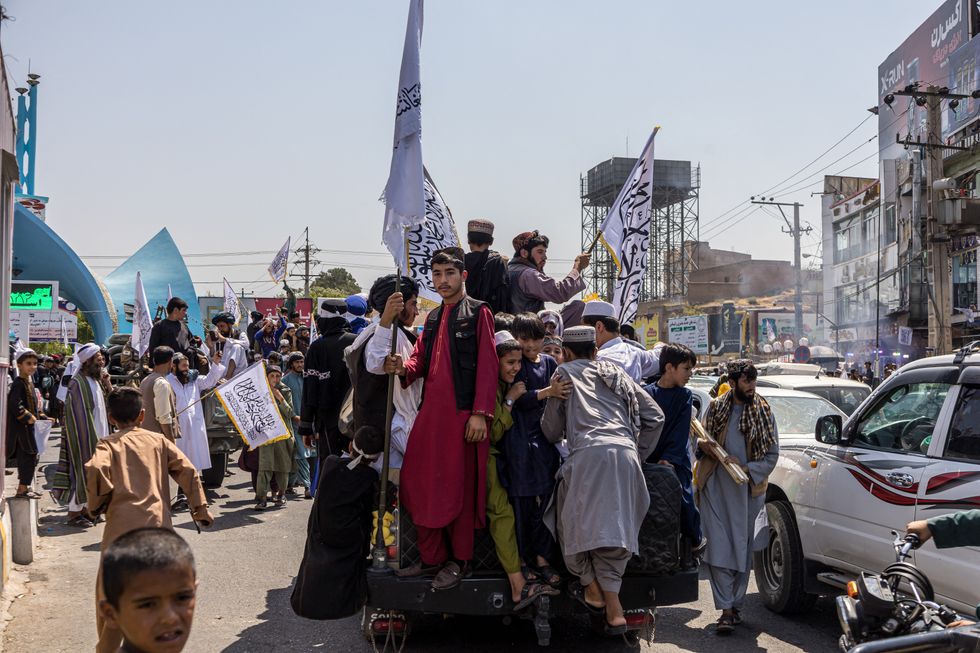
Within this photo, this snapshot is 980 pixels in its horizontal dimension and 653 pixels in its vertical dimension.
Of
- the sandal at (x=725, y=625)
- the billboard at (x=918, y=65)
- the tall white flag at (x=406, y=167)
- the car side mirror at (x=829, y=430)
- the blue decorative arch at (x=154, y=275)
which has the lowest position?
the sandal at (x=725, y=625)

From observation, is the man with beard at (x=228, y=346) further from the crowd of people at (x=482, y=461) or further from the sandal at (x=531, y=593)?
the sandal at (x=531, y=593)

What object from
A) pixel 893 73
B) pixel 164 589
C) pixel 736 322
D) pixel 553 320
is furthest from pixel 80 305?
pixel 164 589

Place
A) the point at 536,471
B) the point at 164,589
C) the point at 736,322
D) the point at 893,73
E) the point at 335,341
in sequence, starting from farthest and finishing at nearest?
the point at 736,322, the point at 893,73, the point at 335,341, the point at 536,471, the point at 164,589

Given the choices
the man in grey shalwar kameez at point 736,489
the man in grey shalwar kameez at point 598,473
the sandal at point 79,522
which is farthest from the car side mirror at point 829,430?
the sandal at point 79,522

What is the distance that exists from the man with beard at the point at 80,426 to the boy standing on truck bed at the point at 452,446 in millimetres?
5738

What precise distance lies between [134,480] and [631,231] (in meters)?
5.66

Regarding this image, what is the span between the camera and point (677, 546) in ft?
18.0

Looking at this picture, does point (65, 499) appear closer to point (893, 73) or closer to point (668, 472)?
point (668, 472)

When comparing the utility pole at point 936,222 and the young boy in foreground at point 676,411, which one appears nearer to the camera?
the young boy in foreground at point 676,411

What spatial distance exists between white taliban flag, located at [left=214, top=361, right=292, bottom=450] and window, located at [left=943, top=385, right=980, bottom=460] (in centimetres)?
759

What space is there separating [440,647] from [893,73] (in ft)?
153

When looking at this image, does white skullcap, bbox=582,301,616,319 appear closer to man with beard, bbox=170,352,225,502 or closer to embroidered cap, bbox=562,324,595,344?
embroidered cap, bbox=562,324,595,344

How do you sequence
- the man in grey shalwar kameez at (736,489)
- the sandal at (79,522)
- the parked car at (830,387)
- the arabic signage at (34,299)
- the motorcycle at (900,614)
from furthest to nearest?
the arabic signage at (34,299) < the parked car at (830,387) < the sandal at (79,522) < the man in grey shalwar kameez at (736,489) < the motorcycle at (900,614)

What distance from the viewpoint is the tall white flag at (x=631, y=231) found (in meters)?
8.90
